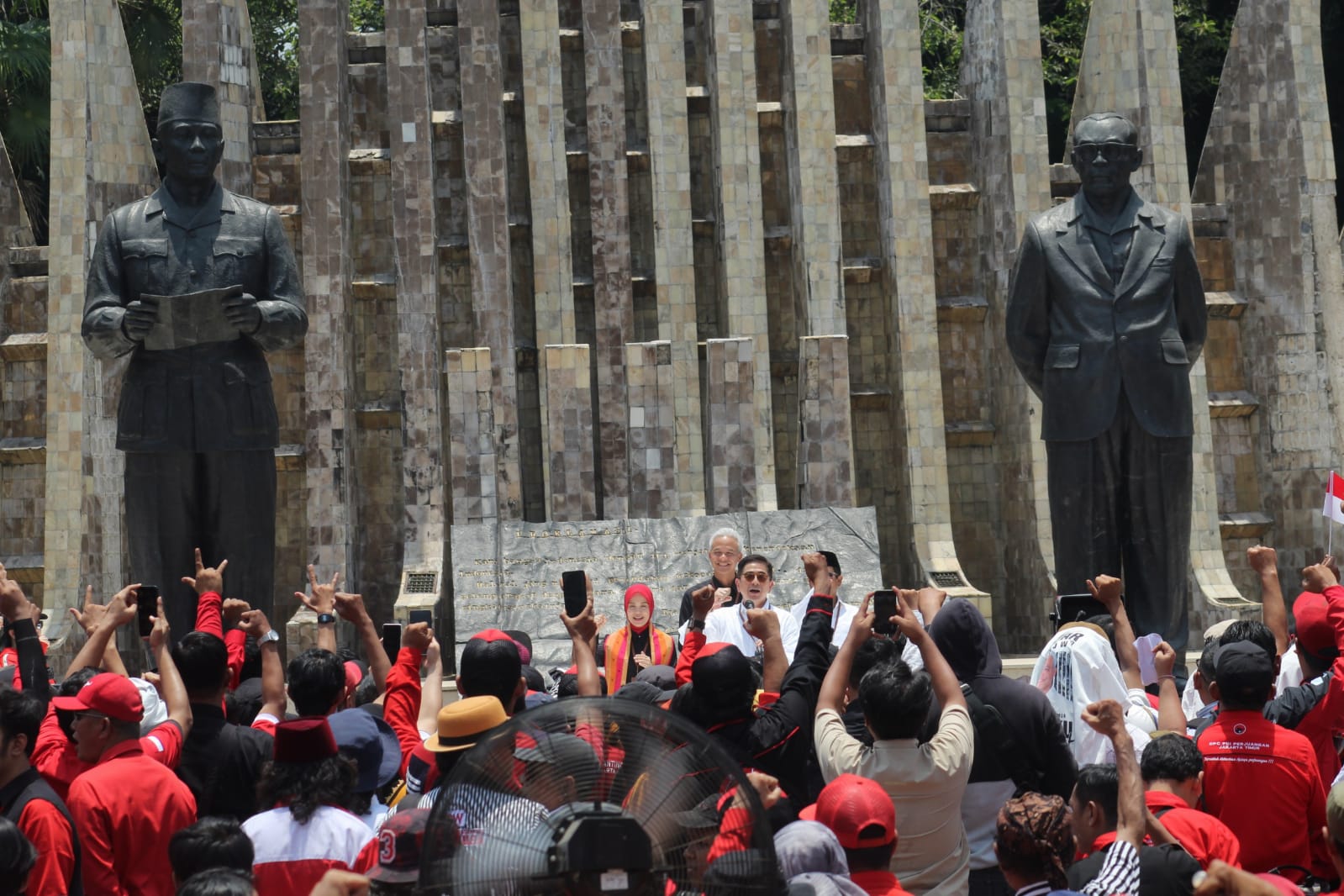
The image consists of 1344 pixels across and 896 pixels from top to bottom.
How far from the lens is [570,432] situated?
53.3 feet

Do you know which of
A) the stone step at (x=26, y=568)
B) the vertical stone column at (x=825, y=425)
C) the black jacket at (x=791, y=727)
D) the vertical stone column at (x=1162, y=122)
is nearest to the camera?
the black jacket at (x=791, y=727)

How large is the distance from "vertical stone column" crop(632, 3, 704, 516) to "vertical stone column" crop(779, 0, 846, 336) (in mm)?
1313

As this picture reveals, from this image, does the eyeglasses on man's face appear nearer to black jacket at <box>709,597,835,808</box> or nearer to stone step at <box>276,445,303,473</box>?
black jacket at <box>709,597,835,808</box>

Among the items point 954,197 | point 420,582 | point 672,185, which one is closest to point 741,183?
point 672,185

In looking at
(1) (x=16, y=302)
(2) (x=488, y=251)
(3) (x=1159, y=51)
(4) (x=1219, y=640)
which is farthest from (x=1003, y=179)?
(4) (x=1219, y=640)

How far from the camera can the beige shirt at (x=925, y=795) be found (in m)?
5.69

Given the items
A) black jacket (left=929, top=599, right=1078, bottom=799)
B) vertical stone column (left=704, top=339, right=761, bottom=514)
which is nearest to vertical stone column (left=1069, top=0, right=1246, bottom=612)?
vertical stone column (left=704, top=339, right=761, bottom=514)

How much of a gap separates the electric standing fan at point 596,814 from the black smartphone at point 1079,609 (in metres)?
4.25

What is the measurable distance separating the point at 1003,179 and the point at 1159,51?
2.22 m

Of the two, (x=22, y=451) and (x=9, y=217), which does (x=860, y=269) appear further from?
(x=9, y=217)

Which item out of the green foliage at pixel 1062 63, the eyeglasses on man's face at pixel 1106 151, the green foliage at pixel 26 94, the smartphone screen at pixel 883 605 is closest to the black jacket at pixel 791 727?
the smartphone screen at pixel 883 605

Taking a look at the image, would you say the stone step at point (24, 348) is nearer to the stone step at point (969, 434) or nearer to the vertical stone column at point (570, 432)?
the vertical stone column at point (570, 432)

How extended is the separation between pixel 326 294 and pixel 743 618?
11.3m

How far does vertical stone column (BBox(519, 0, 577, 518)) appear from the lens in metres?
20.3
